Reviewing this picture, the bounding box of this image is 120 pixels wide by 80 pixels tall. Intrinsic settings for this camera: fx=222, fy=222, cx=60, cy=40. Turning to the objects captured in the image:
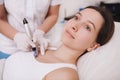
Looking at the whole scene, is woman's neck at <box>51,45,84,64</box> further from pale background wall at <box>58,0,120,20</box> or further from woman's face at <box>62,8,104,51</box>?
pale background wall at <box>58,0,120,20</box>

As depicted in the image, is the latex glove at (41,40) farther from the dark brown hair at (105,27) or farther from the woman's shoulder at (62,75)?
the dark brown hair at (105,27)

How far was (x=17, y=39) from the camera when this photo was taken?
4.78ft

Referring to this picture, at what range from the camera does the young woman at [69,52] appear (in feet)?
4.25

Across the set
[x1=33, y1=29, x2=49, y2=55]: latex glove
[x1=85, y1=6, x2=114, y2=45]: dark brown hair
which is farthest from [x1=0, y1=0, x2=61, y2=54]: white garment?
[x1=85, y1=6, x2=114, y2=45]: dark brown hair

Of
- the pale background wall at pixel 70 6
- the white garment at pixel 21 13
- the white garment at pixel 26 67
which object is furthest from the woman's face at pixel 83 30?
the pale background wall at pixel 70 6

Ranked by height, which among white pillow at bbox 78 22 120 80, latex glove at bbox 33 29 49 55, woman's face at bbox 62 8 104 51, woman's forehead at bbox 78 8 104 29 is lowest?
white pillow at bbox 78 22 120 80

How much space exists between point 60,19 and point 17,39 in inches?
22.3

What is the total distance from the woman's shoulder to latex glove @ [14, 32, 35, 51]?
24 cm

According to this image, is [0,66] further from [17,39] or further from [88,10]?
[88,10]

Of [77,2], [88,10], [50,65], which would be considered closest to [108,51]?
[88,10]

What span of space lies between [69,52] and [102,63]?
229 mm

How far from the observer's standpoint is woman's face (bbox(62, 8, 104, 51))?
4.38ft

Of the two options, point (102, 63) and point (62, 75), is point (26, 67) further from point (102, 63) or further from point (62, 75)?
point (102, 63)

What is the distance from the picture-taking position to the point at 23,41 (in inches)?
55.7
